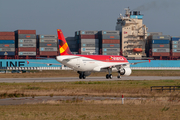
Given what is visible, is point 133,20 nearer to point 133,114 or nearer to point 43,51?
point 43,51

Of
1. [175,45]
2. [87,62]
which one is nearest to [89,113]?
[87,62]

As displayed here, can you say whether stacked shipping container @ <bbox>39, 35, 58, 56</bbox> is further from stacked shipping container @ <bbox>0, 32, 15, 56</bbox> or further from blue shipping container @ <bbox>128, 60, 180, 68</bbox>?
blue shipping container @ <bbox>128, 60, 180, 68</bbox>

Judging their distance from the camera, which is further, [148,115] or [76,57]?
[76,57]

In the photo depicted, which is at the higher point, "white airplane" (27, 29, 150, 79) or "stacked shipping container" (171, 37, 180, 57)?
"stacked shipping container" (171, 37, 180, 57)

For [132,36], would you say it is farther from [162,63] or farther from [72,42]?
[72,42]

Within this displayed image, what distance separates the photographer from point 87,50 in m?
142

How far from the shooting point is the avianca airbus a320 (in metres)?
48.7

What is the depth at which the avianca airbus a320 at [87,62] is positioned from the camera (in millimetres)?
48688

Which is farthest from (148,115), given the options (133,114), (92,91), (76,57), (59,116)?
(76,57)

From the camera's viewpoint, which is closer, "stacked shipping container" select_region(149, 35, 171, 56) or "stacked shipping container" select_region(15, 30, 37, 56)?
"stacked shipping container" select_region(15, 30, 37, 56)

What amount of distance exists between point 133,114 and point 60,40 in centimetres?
3273

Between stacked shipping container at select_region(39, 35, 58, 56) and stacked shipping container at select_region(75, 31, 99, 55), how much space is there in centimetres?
1215

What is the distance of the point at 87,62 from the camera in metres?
51.2

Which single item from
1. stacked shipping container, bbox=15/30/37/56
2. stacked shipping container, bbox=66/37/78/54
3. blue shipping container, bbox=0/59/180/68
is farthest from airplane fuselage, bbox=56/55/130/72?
stacked shipping container, bbox=66/37/78/54
